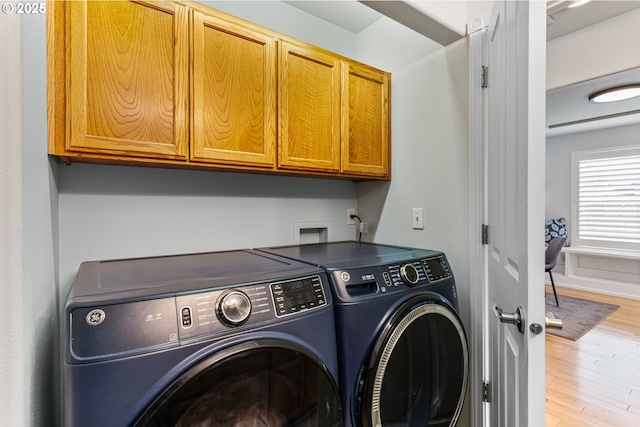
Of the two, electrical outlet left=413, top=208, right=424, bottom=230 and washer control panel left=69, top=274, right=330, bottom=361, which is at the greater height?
electrical outlet left=413, top=208, right=424, bottom=230

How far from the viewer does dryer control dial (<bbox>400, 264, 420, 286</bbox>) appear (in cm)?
122

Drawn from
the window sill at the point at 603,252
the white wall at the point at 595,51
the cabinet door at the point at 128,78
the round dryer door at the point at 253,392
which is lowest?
the window sill at the point at 603,252

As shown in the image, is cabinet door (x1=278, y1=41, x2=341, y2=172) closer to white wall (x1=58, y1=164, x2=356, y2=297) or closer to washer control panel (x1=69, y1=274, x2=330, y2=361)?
white wall (x1=58, y1=164, x2=356, y2=297)

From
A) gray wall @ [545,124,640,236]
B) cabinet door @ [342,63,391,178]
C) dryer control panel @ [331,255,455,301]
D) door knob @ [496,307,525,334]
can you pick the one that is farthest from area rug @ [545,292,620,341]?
door knob @ [496,307,525,334]

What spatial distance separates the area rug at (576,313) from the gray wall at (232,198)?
2632mm

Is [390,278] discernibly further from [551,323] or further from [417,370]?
[551,323]

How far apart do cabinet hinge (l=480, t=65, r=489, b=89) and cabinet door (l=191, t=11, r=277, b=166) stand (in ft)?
3.26

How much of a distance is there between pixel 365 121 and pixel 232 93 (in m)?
0.81

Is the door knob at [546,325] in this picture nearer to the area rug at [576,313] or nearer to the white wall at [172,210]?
the white wall at [172,210]

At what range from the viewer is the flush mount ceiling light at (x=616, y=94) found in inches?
104

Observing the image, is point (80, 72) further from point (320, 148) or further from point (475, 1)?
point (475, 1)

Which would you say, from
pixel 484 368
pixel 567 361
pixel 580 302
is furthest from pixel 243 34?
pixel 580 302

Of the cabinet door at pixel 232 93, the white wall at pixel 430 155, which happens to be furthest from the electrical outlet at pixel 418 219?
the cabinet door at pixel 232 93

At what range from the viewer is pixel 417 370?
3.90ft
